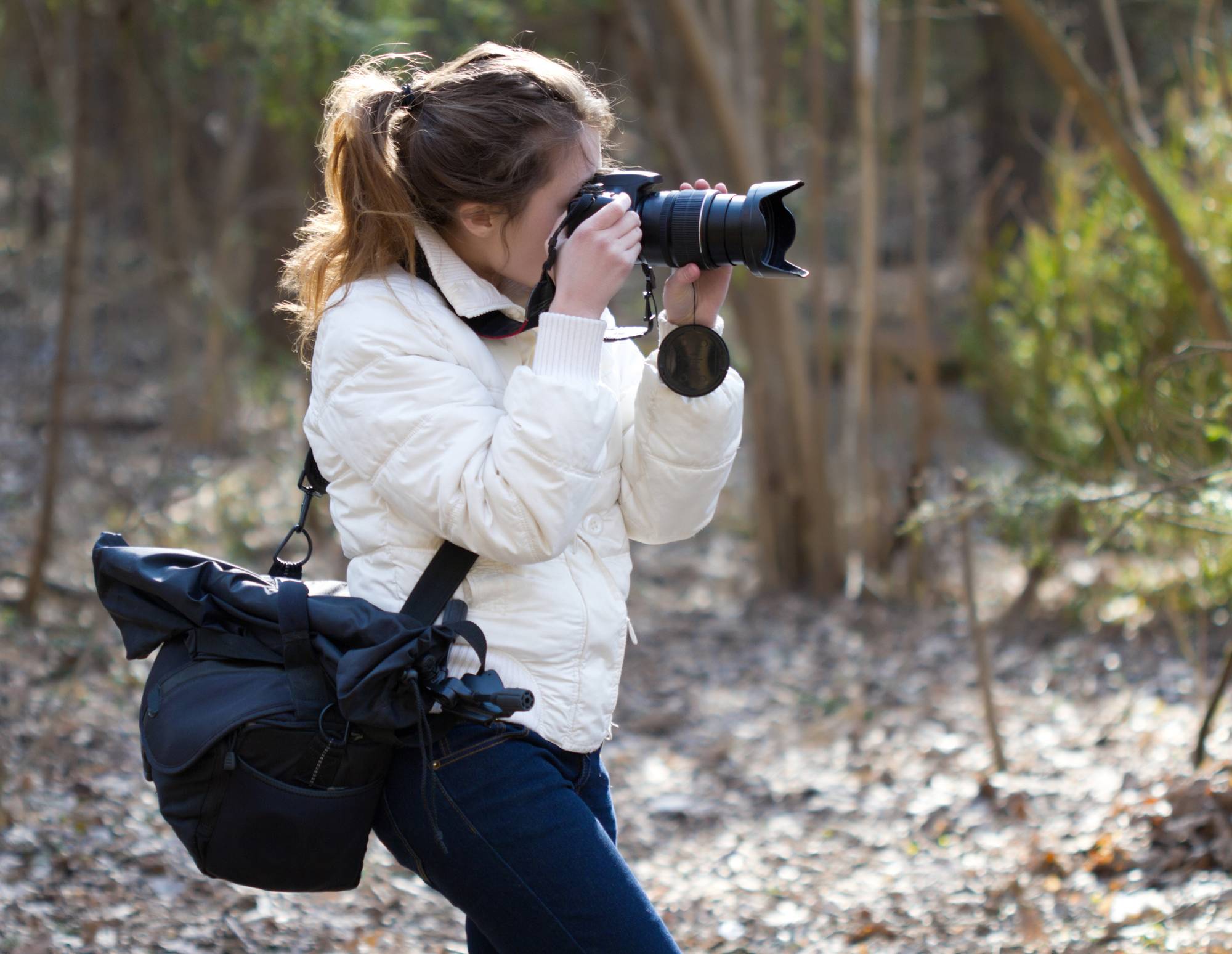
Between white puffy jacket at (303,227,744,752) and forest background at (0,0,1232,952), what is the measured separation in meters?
1.22

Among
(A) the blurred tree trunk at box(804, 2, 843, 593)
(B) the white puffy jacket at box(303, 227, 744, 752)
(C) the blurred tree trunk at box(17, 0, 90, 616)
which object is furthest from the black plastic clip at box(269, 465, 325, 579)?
(A) the blurred tree trunk at box(804, 2, 843, 593)

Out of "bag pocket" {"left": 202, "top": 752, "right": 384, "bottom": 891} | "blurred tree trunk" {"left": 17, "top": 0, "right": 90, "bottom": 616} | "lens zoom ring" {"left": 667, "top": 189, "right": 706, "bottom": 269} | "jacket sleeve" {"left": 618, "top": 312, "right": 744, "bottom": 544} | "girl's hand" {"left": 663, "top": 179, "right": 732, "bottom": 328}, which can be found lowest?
"bag pocket" {"left": 202, "top": 752, "right": 384, "bottom": 891}

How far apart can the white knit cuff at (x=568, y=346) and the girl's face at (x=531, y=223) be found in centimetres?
17

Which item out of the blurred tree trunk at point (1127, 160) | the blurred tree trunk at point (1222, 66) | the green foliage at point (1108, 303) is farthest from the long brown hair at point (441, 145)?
the blurred tree trunk at point (1222, 66)

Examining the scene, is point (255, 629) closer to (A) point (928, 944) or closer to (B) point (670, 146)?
(A) point (928, 944)

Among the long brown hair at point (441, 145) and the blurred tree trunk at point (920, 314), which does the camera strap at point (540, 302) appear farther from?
the blurred tree trunk at point (920, 314)

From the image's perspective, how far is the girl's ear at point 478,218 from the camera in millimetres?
1650

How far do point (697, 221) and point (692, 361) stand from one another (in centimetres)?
20

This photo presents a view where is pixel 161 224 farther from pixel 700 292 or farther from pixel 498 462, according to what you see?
pixel 498 462

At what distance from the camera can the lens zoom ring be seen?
1.67 metres

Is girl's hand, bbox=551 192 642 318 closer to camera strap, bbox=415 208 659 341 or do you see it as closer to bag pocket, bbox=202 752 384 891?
camera strap, bbox=415 208 659 341

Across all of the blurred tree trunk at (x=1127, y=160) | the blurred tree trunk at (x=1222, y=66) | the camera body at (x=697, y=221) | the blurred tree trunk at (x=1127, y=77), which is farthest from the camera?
the blurred tree trunk at (x=1127, y=77)

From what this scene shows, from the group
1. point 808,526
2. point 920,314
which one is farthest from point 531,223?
point 808,526

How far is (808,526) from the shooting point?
711cm
